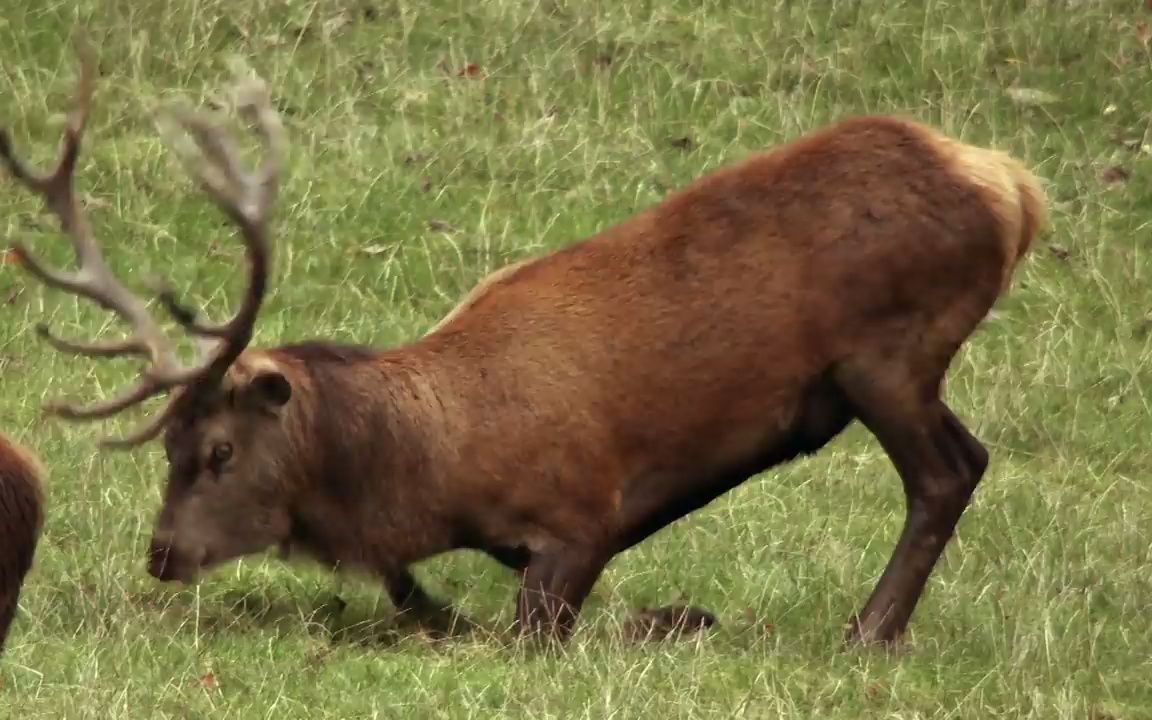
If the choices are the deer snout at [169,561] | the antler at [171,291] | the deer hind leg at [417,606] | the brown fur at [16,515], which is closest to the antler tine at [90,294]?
the antler at [171,291]

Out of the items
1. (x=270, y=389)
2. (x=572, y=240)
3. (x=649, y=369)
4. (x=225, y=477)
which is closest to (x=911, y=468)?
(x=649, y=369)

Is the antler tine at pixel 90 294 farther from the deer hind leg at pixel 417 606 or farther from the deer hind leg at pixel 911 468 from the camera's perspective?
the deer hind leg at pixel 911 468

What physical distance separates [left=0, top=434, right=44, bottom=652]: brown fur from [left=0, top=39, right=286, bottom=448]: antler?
6.73 feet

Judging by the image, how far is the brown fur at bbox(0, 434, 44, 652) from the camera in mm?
4750

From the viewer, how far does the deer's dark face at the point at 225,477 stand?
747cm

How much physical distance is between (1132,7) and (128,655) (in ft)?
32.1

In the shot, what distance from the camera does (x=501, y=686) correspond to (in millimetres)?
6293

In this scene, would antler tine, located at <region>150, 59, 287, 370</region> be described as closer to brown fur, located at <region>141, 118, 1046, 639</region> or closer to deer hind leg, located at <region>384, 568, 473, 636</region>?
brown fur, located at <region>141, 118, 1046, 639</region>

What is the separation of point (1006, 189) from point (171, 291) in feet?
8.66

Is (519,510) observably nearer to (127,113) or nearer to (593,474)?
(593,474)

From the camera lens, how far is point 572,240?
11.8 meters

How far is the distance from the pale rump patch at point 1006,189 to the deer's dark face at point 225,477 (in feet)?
7.30

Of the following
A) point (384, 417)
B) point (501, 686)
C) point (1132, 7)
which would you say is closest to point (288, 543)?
point (384, 417)

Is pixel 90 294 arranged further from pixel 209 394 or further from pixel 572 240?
pixel 572 240
